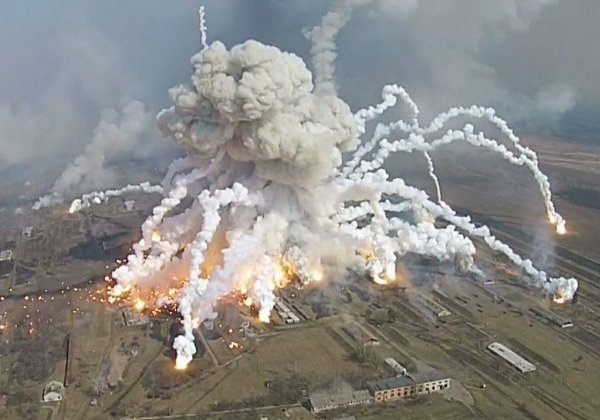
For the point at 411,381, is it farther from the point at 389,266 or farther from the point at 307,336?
the point at 389,266

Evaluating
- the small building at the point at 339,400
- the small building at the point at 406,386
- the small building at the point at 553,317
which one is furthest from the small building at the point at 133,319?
the small building at the point at 553,317

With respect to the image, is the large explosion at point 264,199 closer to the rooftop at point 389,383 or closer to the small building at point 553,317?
the small building at point 553,317

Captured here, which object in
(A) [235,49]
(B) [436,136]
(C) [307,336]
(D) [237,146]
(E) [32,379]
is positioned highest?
(B) [436,136]

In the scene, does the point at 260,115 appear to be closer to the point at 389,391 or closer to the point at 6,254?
the point at 389,391

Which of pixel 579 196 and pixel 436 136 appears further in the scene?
pixel 436 136

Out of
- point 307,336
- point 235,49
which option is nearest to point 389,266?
point 307,336
